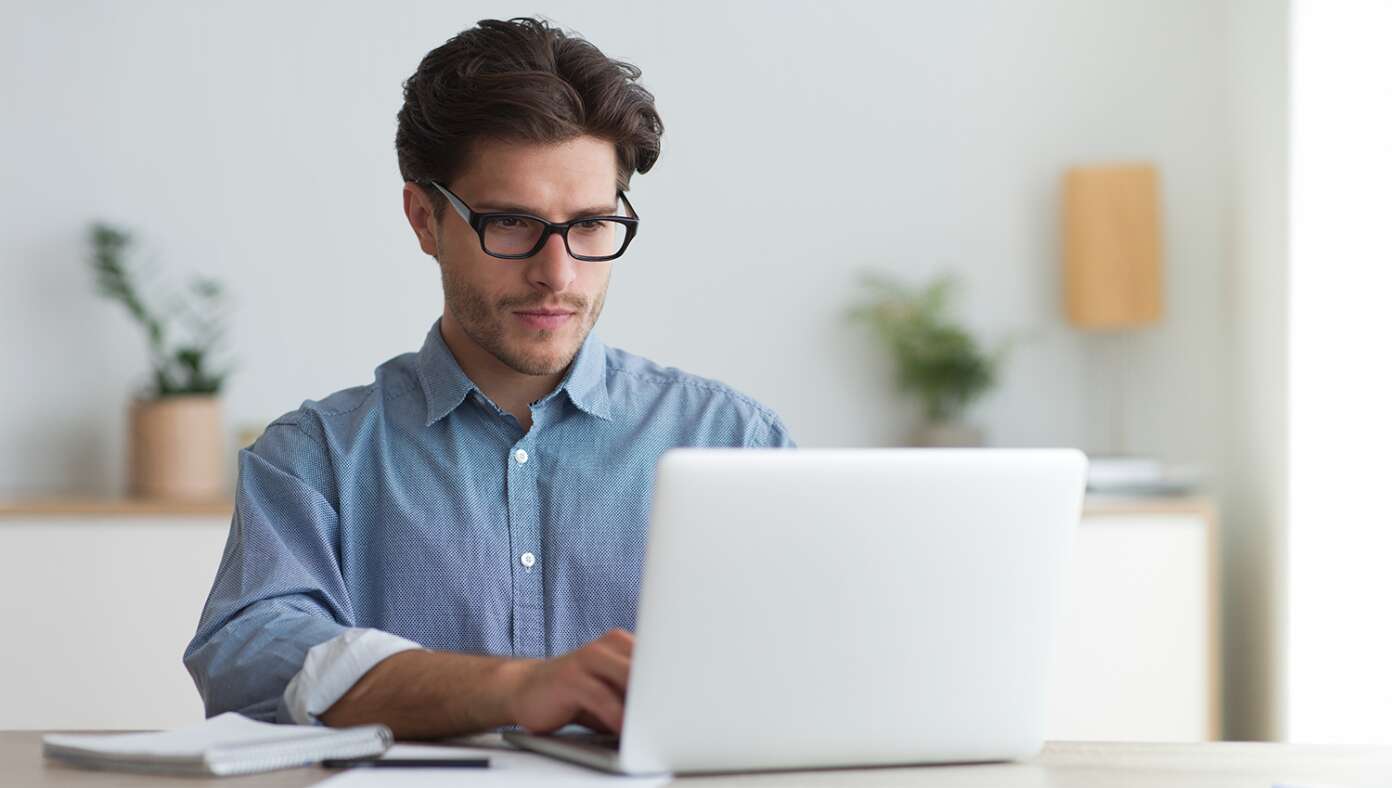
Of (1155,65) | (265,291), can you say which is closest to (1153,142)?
(1155,65)

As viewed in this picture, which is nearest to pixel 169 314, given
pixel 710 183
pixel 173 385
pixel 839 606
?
pixel 173 385

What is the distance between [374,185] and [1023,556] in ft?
9.52

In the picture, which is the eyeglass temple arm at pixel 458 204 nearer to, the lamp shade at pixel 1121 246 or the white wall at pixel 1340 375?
the white wall at pixel 1340 375

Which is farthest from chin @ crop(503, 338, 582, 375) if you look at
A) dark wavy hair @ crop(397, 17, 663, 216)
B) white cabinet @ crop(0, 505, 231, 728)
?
white cabinet @ crop(0, 505, 231, 728)

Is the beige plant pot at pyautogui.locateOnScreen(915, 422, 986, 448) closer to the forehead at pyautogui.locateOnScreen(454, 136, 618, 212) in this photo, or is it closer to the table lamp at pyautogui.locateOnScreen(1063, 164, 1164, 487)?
the table lamp at pyautogui.locateOnScreen(1063, 164, 1164, 487)

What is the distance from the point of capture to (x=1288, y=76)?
3.34m

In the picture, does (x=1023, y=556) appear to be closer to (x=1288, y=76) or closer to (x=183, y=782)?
(x=183, y=782)

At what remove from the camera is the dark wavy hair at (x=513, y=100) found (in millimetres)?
1843

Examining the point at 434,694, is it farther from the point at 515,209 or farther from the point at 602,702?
the point at 515,209

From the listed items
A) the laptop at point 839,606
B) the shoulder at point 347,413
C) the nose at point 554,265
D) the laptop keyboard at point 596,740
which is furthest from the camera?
the shoulder at point 347,413

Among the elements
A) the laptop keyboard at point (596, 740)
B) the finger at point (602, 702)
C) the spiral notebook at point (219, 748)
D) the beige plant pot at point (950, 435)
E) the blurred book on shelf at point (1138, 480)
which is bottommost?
the blurred book on shelf at point (1138, 480)

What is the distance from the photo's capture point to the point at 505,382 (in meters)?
1.94

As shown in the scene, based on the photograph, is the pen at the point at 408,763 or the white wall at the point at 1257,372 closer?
the pen at the point at 408,763

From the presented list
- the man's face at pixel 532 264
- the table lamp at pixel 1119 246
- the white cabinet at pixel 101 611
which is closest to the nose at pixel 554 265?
the man's face at pixel 532 264
